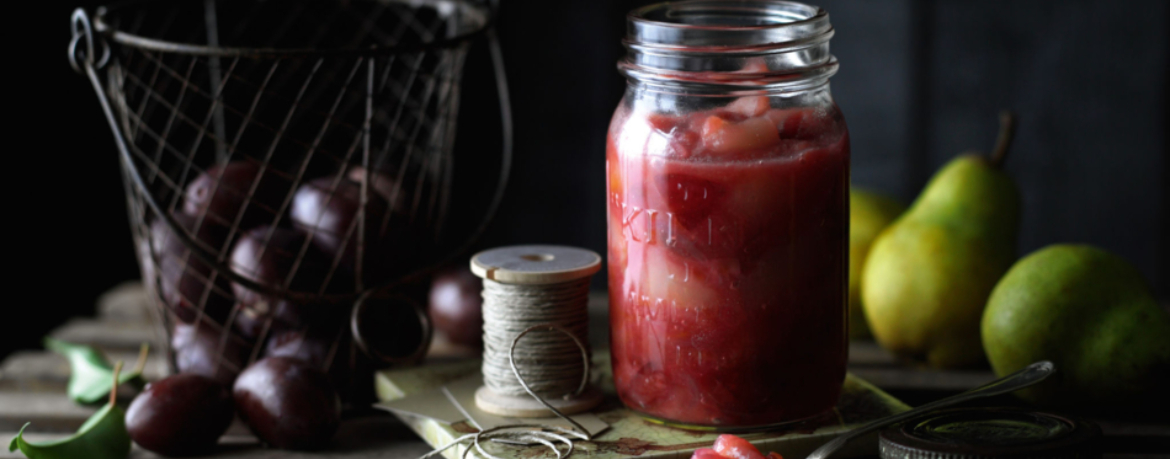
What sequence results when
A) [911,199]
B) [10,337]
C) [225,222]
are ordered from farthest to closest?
[911,199] < [10,337] < [225,222]

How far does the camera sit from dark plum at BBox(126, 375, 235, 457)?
846 millimetres

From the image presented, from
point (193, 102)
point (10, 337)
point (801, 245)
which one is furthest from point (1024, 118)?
point (10, 337)

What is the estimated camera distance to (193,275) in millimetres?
976

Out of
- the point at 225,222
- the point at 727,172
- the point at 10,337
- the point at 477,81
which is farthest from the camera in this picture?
Answer: the point at 477,81

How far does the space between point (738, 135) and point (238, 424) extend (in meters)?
0.54

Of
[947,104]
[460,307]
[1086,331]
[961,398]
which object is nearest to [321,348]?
[460,307]

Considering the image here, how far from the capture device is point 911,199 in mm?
1973

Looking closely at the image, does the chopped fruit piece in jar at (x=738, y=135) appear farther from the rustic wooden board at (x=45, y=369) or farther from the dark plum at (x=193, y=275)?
the rustic wooden board at (x=45, y=369)

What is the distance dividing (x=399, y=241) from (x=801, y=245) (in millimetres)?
401

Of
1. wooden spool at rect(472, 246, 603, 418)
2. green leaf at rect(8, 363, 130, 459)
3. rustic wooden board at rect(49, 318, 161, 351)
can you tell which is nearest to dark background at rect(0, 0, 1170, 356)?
rustic wooden board at rect(49, 318, 161, 351)

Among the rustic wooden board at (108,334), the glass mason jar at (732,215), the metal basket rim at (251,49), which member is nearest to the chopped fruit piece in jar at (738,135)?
the glass mason jar at (732,215)

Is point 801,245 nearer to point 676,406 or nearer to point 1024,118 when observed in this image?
point 676,406

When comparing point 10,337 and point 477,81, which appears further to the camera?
point 477,81

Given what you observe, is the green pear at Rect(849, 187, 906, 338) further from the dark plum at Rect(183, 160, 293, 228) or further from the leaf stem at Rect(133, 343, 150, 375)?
the leaf stem at Rect(133, 343, 150, 375)
